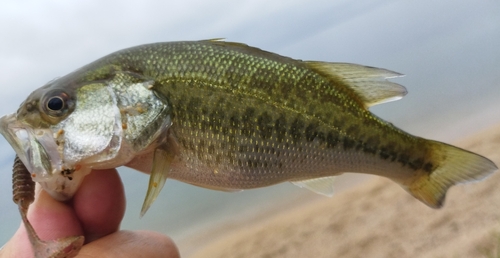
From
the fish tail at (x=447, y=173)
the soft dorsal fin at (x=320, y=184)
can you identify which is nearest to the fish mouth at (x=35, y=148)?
the soft dorsal fin at (x=320, y=184)

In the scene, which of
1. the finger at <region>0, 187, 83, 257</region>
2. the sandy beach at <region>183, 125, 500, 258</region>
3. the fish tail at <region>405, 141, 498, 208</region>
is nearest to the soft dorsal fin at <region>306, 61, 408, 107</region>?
the fish tail at <region>405, 141, 498, 208</region>

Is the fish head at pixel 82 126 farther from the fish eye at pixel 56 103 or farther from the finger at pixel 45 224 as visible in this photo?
the finger at pixel 45 224

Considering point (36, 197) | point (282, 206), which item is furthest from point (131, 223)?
point (36, 197)

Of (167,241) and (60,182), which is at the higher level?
(60,182)

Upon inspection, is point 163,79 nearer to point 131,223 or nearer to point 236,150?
point 236,150

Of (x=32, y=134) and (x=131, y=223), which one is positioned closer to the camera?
(x=32, y=134)

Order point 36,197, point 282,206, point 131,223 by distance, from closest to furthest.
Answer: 1. point 36,197
2. point 282,206
3. point 131,223

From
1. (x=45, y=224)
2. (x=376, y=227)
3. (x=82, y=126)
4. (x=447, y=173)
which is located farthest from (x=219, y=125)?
(x=376, y=227)
